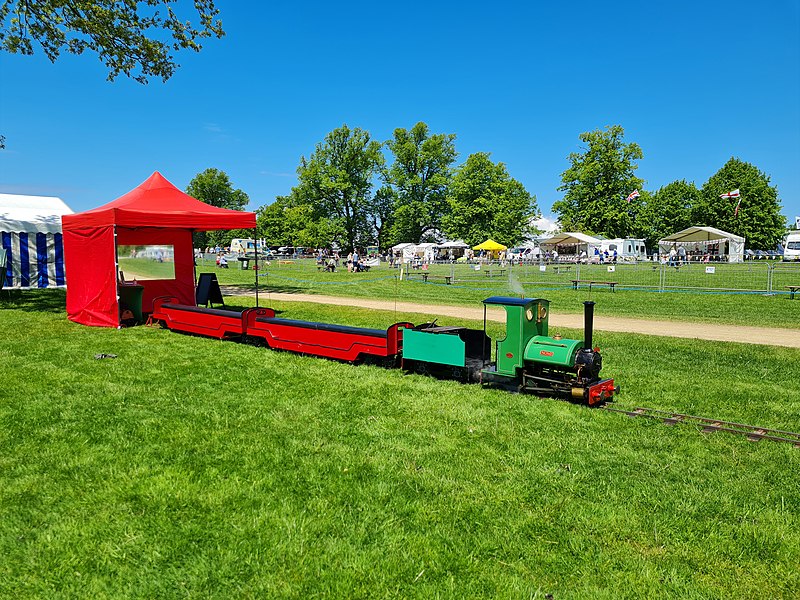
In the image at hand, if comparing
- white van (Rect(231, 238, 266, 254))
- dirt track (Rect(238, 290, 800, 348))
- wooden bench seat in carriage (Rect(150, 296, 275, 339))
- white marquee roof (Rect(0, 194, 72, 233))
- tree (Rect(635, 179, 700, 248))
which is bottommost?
dirt track (Rect(238, 290, 800, 348))

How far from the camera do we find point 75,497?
153 inches

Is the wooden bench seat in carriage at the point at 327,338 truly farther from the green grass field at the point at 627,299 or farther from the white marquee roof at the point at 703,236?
the white marquee roof at the point at 703,236

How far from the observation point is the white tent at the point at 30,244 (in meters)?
22.0

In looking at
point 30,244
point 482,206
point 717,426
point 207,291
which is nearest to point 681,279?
point 207,291

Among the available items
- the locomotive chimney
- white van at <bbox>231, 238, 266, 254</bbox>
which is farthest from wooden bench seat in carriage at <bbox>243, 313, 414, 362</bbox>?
white van at <bbox>231, 238, 266, 254</bbox>

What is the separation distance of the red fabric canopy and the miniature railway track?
388 inches

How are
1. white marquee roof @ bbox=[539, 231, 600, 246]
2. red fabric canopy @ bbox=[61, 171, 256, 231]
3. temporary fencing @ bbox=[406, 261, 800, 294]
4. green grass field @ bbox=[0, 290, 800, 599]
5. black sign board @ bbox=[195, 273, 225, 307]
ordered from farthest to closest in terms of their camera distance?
white marquee roof @ bbox=[539, 231, 600, 246] < temporary fencing @ bbox=[406, 261, 800, 294] < black sign board @ bbox=[195, 273, 225, 307] < red fabric canopy @ bbox=[61, 171, 256, 231] < green grass field @ bbox=[0, 290, 800, 599]

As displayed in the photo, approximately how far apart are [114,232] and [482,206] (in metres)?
54.1

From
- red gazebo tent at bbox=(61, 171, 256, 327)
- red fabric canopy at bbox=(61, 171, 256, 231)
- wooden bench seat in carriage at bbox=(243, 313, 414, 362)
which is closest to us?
wooden bench seat in carriage at bbox=(243, 313, 414, 362)

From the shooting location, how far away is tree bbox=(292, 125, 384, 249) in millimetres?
64438

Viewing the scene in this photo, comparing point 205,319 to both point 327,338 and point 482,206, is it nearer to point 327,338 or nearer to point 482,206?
point 327,338

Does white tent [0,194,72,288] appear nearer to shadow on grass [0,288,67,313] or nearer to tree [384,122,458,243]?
shadow on grass [0,288,67,313]

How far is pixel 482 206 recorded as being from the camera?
62.8 metres

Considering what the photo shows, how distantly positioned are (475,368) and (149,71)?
16107mm
